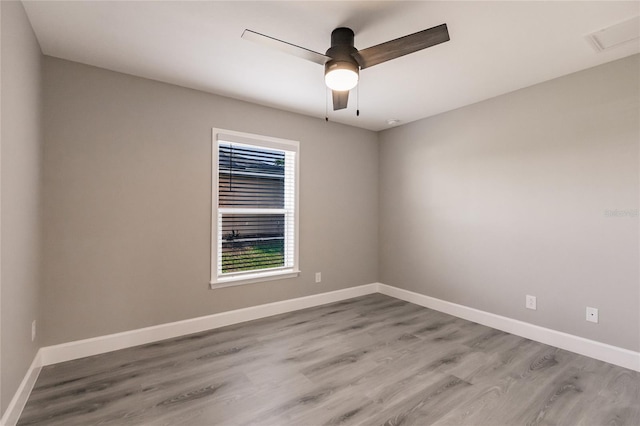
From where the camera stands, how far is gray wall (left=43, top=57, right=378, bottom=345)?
8.31 ft

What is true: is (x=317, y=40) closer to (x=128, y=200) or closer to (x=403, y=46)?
(x=403, y=46)

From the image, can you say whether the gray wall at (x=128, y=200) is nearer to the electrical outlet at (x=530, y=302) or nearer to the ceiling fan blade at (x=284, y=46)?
the ceiling fan blade at (x=284, y=46)

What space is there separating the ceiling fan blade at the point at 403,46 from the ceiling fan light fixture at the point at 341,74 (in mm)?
95

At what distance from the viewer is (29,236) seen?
2.10m

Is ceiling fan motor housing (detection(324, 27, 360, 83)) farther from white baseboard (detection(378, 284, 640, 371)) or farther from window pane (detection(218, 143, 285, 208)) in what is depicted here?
white baseboard (detection(378, 284, 640, 371))

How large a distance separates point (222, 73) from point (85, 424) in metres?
2.77

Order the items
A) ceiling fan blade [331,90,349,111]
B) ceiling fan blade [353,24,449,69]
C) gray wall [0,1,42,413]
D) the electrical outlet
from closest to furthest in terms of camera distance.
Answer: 1. gray wall [0,1,42,413]
2. ceiling fan blade [353,24,449,69]
3. ceiling fan blade [331,90,349,111]
4. the electrical outlet

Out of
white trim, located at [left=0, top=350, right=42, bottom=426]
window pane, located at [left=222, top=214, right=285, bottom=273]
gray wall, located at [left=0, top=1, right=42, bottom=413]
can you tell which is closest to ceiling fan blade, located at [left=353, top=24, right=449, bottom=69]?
gray wall, located at [left=0, top=1, right=42, bottom=413]

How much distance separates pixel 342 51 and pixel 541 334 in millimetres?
3160

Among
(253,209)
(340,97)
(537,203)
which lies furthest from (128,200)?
(537,203)

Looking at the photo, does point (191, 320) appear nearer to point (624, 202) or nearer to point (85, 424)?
point (85, 424)

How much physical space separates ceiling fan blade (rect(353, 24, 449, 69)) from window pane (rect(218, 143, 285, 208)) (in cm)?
186

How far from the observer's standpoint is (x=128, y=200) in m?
2.81

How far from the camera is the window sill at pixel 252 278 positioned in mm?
3299
